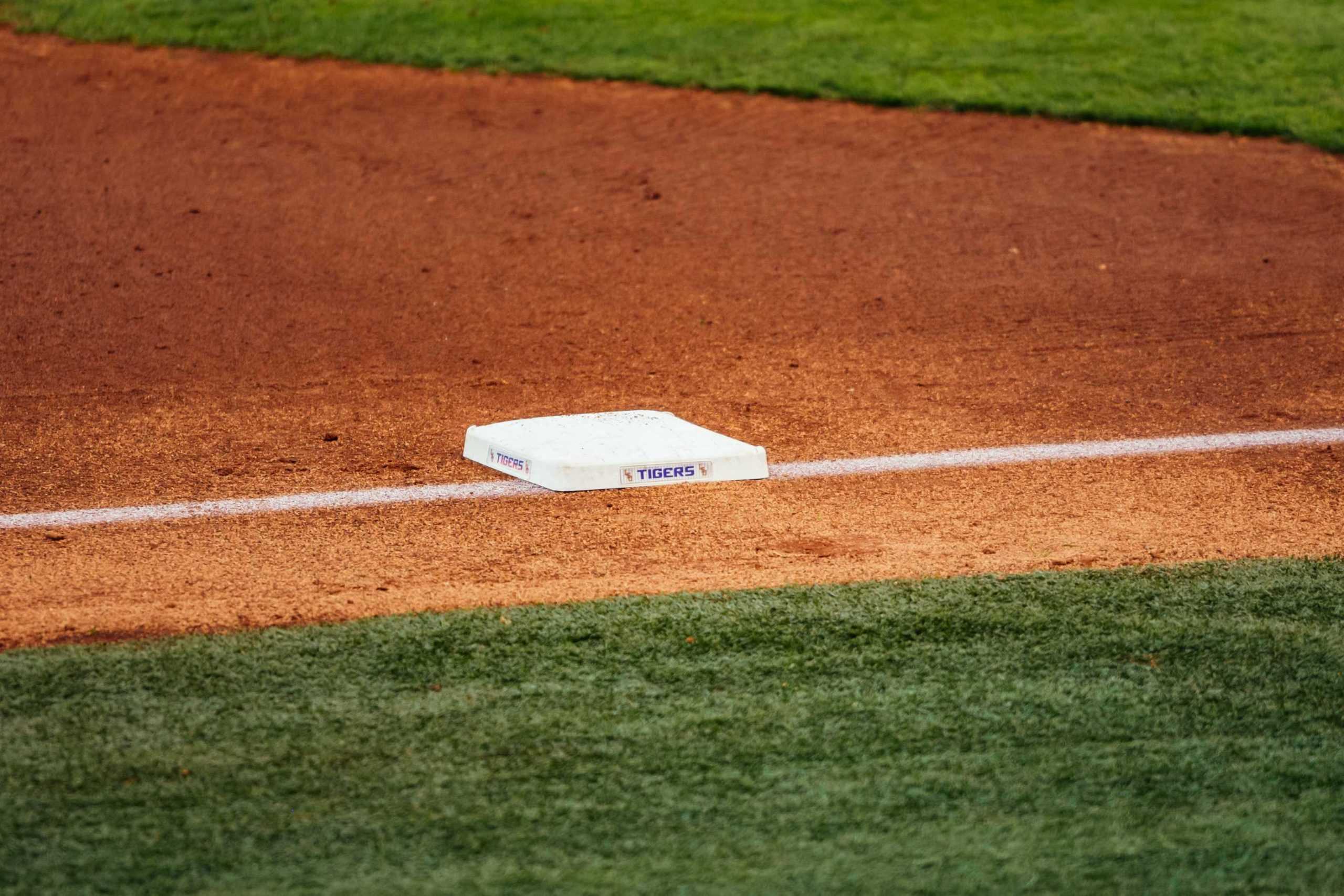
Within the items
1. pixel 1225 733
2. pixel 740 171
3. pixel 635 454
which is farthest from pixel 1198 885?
pixel 740 171

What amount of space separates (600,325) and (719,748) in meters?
3.18

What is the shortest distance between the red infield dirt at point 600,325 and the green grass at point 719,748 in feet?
0.96

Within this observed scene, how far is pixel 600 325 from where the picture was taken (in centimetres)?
600

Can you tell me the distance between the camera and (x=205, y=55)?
8969 mm

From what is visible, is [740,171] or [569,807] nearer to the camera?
[569,807]

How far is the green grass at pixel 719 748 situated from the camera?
2693 mm

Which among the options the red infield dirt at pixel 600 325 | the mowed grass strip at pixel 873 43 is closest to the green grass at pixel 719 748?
the red infield dirt at pixel 600 325

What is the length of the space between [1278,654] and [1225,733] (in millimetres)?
425

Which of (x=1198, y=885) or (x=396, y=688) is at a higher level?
(x=396, y=688)

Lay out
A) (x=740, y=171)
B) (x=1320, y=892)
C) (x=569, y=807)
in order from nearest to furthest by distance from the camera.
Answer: (x=1320, y=892), (x=569, y=807), (x=740, y=171)

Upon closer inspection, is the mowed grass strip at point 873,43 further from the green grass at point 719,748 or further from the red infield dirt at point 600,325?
the green grass at point 719,748

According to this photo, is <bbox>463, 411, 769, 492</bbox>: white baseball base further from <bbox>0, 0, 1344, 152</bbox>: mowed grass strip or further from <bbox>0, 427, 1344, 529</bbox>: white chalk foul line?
<bbox>0, 0, 1344, 152</bbox>: mowed grass strip

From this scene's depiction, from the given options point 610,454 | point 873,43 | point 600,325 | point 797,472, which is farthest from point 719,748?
point 873,43

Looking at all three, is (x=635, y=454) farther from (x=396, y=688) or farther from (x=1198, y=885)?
(x=1198, y=885)
